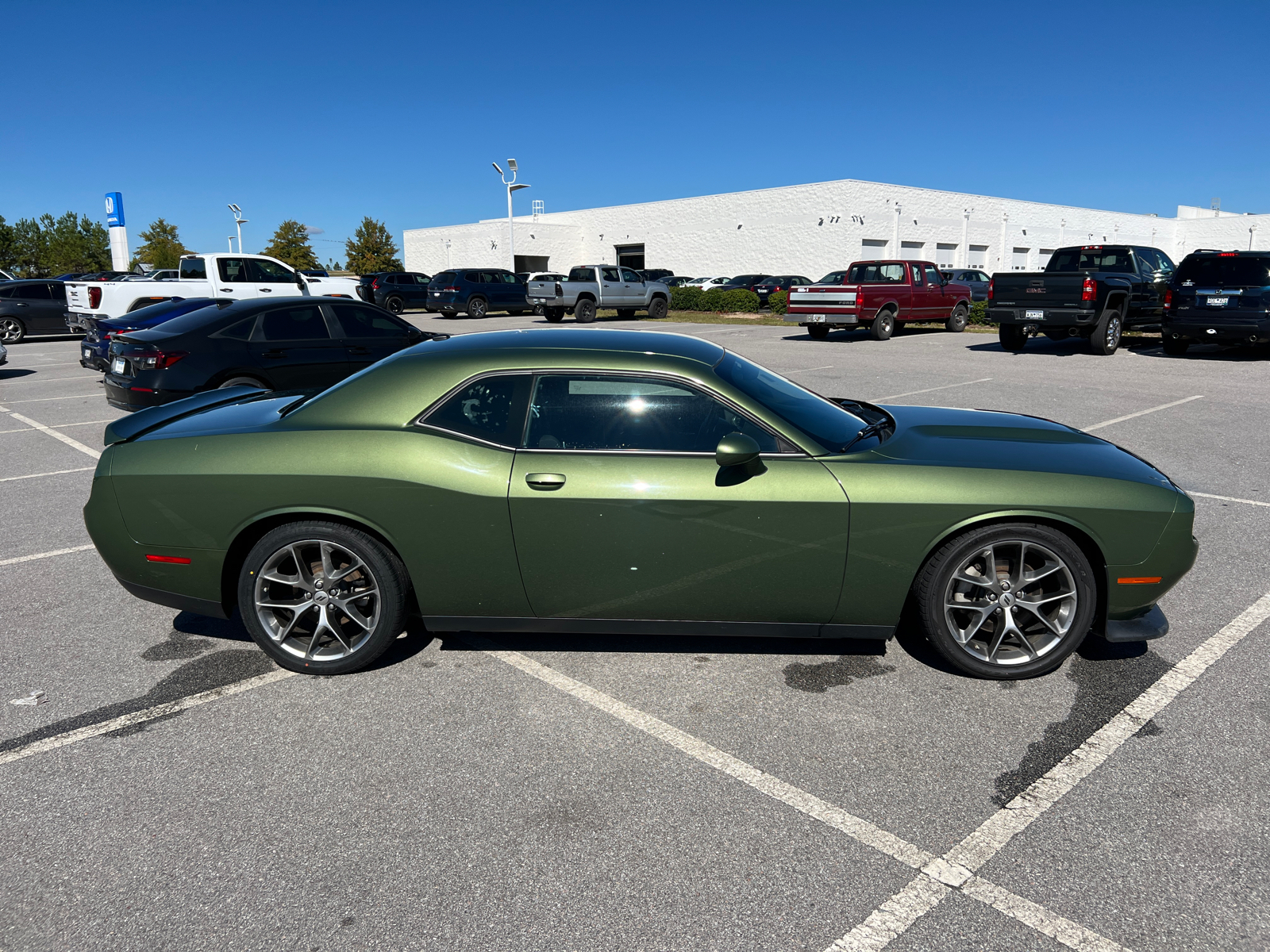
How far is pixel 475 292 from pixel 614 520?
29.3m

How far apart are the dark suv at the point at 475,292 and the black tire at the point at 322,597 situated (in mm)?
28604

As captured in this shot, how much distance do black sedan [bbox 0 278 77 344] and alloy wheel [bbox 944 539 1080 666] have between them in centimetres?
2695

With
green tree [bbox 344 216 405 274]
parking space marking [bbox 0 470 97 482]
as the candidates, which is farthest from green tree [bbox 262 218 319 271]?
parking space marking [bbox 0 470 97 482]

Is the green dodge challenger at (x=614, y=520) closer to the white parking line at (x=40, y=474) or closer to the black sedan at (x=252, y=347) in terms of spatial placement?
the white parking line at (x=40, y=474)

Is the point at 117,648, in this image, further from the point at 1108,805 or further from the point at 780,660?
the point at 1108,805

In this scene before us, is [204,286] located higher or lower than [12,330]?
higher

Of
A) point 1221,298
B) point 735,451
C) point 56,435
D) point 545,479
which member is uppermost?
point 1221,298

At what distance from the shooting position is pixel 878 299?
70.2 ft

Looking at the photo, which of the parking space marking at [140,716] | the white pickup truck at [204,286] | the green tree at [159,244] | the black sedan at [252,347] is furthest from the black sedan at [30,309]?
the green tree at [159,244]

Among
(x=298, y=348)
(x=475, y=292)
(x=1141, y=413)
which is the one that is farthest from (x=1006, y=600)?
(x=475, y=292)

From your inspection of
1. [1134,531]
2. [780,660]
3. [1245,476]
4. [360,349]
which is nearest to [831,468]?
[780,660]

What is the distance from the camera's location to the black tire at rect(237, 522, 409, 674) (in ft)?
12.1

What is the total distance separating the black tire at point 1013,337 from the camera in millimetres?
18469

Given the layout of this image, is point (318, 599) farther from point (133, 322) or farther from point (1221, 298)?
point (1221, 298)
